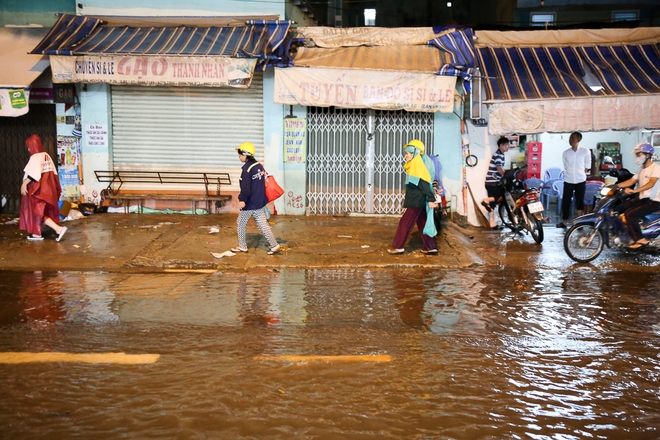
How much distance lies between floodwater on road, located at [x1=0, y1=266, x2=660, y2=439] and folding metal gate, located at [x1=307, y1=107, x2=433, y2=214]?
5.07 meters

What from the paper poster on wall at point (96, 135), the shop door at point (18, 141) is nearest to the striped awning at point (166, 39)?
the paper poster on wall at point (96, 135)

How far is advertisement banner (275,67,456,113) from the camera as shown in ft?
37.9

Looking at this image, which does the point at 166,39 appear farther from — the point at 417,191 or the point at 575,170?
the point at 575,170

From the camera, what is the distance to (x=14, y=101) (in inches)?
453

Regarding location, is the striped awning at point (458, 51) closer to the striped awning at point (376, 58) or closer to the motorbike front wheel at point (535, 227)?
the striped awning at point (376, 58)

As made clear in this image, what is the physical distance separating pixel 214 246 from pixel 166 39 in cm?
471

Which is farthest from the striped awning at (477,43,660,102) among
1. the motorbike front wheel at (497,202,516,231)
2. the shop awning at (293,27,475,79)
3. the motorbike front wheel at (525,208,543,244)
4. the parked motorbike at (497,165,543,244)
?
the motorbike front wheel at (525,208,543,244)

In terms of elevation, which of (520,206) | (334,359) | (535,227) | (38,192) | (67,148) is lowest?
(334,359)

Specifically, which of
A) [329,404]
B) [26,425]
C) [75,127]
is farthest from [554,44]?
[26,425]

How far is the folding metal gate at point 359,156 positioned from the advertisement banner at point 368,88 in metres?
0.98

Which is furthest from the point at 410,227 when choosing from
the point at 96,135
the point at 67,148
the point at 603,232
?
the point at 67,148

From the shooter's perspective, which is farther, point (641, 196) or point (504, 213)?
point (504, 213)

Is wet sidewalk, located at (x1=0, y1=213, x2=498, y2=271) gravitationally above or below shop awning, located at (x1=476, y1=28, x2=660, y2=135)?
below

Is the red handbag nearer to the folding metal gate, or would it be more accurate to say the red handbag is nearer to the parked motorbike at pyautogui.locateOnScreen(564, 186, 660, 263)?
the folding metal gate
